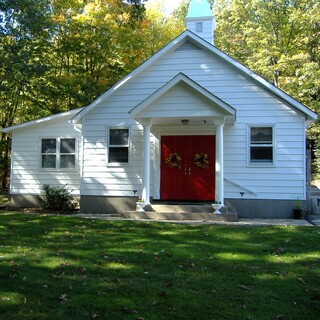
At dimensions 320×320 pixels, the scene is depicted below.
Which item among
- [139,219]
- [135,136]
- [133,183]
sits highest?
[135,136]

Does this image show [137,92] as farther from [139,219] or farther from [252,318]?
[252,318]

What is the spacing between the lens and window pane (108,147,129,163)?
43.3 feet

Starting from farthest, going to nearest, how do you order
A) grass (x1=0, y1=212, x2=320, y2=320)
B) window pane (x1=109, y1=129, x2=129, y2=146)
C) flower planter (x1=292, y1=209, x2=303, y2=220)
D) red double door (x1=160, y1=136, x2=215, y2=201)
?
1. window pane (x1=109, y1=129, x2=129, y2=146)
2. red double door (x1=160, y1=136, x2=215, y2=201)
3. flower planter (x1=292, y1=209, x2=303, y2=220)
4. grass (x1=0, y1=212, x2=320, y2=320)

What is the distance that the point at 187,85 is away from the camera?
11484 mm

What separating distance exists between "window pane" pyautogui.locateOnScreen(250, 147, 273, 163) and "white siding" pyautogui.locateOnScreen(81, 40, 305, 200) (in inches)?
8.2

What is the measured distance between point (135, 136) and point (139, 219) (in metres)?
3.26

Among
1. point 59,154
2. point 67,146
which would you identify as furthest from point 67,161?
point 67,146

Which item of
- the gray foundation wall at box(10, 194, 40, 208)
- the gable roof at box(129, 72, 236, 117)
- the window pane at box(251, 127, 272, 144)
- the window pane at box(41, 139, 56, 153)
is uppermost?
the gable roof at box(129, 72, 236, 117)

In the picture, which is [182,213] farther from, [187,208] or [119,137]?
[119,137]

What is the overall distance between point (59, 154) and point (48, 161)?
1.98ft

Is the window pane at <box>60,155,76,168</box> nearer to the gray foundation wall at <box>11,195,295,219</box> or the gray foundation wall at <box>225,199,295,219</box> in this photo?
the gray foundation wall at <box>11,195,295,219</box>

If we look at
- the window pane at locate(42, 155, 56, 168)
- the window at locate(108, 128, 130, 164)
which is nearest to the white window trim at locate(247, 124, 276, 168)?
the window at locate(108, 128, 130, 164)

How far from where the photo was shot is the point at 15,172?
15469 millimetres

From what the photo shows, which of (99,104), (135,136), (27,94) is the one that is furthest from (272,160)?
(27,94)
